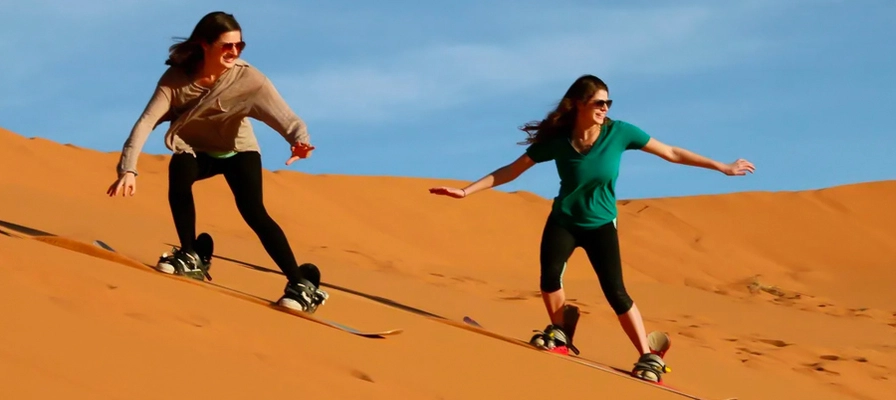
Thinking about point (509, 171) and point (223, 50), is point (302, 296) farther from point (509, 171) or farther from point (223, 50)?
point (509, 171)

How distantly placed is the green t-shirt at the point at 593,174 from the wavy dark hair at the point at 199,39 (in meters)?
1.78

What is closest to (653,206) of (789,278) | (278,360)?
(789,278)

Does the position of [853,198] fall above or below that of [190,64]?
above

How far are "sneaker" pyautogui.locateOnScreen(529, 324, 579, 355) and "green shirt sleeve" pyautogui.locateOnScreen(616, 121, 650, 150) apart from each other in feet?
3.24

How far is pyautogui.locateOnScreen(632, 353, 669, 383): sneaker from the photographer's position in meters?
6.42

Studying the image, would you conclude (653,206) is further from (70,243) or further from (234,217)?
(70,243)

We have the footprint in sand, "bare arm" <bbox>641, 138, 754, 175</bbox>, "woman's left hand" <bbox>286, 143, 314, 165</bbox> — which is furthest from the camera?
"bare arm" <bbox>641, 138, 754, 175</bbox>

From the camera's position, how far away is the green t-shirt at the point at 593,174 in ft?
21.5

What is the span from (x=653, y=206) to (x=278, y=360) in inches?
709

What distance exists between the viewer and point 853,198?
24828 mm

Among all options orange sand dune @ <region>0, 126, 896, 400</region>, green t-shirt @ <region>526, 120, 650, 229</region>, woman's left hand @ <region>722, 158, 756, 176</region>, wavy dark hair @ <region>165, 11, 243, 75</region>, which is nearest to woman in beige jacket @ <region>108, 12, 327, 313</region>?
wavy dark hair @ <region>165, 11, 243, 75</region>

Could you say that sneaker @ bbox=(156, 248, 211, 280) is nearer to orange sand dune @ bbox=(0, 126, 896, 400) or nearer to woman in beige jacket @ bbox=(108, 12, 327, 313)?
woman in beige jacket @ bbox=(108, 12, 327, 313)

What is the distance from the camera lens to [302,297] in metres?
5.92

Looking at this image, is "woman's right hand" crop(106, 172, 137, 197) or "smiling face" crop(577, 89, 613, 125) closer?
"woman's right hand" crop(106, 172, 137, 197)
